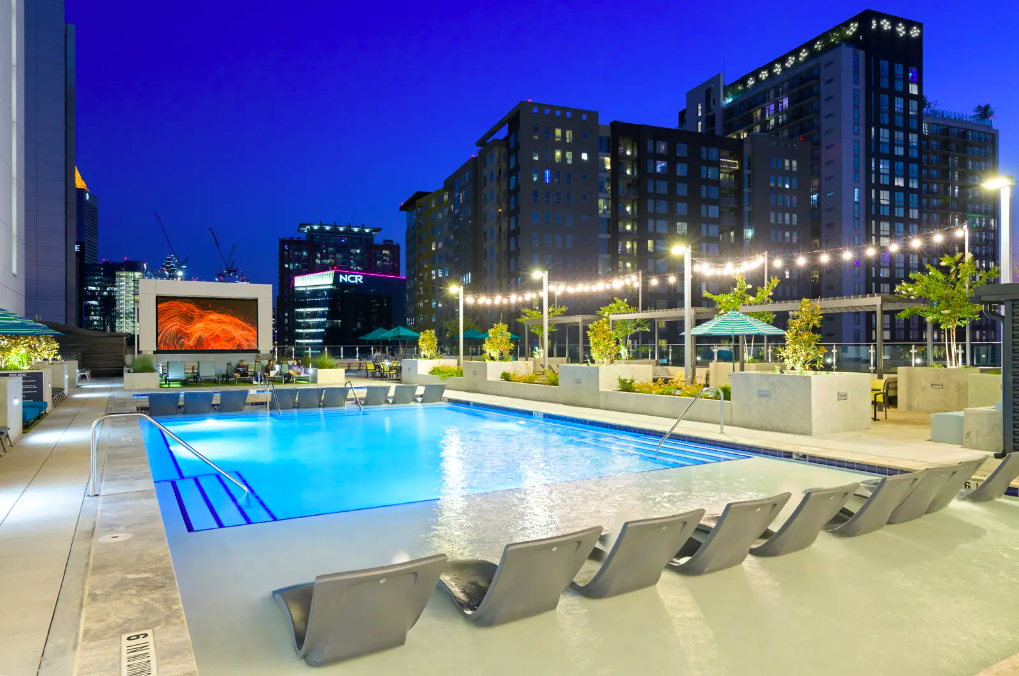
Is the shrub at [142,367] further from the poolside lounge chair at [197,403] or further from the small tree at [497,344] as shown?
the small tree at [497,344]

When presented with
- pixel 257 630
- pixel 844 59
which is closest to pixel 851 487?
pixel 257 630

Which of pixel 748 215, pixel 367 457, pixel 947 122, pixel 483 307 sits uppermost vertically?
pixel 947 122

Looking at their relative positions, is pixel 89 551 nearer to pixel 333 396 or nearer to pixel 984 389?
pixel 333 396

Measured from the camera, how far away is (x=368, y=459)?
412 inches

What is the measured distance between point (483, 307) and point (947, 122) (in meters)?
67.0

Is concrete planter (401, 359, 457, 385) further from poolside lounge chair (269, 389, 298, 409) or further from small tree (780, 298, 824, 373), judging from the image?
small tree (780, 298, 824, 373)

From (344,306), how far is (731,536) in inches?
4268

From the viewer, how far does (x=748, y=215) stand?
219ft

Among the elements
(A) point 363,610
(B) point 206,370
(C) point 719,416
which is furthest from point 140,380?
(A) point 363,610

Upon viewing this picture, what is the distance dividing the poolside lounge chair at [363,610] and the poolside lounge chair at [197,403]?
13108 mm

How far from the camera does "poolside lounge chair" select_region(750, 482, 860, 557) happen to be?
473 cm

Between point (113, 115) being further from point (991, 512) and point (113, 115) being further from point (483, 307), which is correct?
point (991, 512)

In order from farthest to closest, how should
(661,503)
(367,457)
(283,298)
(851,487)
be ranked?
(283,298)
(367,457)
(661,503)
(851,487)

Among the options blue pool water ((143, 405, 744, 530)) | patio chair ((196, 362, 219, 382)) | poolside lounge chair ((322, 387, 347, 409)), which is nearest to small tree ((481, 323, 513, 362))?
poolside lounge chair ((322, 387, 347, 409))
